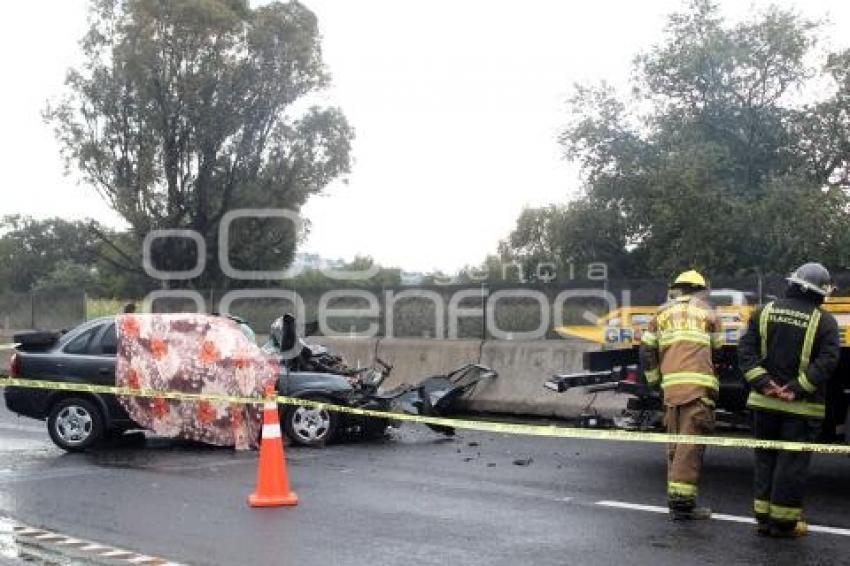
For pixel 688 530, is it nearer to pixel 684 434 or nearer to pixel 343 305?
pixel 684 434

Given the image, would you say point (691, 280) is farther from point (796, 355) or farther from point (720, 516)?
point (720, 516)

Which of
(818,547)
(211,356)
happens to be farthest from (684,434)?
(211,356)

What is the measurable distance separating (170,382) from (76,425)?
Result: 1198 millimetres

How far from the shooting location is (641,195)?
2739 cm

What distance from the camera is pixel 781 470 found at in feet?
21.4

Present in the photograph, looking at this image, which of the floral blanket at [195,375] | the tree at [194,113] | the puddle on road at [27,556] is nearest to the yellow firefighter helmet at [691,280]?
the puddle on road at [27,556]

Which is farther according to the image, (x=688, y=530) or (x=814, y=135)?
(x=814, y=135)

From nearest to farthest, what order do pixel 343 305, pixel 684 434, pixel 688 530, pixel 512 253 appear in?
pixel 688 530, pixel 684 434, pixel 343 305, pixel 512 253

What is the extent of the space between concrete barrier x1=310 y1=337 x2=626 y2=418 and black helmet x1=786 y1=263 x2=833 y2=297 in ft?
21.3

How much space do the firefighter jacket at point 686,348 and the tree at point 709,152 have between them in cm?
1795

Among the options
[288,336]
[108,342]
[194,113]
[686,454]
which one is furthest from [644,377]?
[194,113]

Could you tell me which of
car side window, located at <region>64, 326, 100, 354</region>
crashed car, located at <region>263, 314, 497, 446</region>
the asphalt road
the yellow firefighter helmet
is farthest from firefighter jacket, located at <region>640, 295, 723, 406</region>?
car side window, located at <region>64, 326, 100, 354</region>

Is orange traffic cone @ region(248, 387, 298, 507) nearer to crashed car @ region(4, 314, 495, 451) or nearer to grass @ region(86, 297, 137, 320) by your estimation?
crashed car @ region(4, 314, 495, 451)

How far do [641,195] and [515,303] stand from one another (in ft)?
42.6
